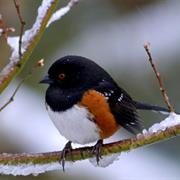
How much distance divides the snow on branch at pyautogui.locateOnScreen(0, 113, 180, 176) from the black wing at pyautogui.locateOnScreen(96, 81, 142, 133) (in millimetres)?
415

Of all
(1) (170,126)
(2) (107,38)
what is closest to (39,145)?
(2) (107,38)

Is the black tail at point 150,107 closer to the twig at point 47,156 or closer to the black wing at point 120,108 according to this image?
the black wing at point 120,108

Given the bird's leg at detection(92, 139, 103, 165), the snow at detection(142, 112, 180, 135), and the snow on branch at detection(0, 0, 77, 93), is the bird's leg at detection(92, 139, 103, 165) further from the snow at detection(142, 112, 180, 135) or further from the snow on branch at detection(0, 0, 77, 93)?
the snow on branch at detection(0, 0, 77, 93)

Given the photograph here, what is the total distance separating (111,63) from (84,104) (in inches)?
138

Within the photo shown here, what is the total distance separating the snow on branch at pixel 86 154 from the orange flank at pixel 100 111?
0.27 m

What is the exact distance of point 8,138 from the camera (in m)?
5.29

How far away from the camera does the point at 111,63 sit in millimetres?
6188

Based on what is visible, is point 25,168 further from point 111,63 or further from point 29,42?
point 111,63

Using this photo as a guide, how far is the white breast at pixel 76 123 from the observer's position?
2.69 m

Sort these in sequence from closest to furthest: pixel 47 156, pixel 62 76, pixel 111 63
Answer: pixel 47 156
pixel 62 76
pixel 111 63

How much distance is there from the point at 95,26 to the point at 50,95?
150 inches

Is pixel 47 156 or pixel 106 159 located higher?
pixel 47 156

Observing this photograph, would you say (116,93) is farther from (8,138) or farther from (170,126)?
(8,138)

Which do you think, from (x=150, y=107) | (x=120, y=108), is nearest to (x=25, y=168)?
(x=120, y=108)
